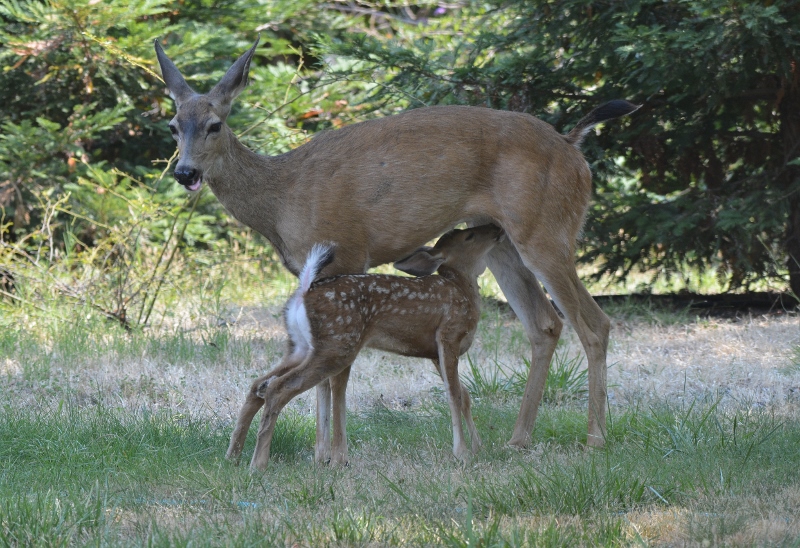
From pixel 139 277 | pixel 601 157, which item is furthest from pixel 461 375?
pixel 139 277

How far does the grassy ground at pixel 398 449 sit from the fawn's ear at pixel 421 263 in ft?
3.03

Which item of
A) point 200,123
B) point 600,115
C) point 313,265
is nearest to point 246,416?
point 313,265

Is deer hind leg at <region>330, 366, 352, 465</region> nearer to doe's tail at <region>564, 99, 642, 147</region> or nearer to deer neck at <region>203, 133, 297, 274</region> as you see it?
deer neck at <region>203, 133, 297, 274</region>

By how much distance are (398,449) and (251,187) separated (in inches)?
67.8

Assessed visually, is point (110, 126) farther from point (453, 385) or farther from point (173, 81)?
point (453, 385)

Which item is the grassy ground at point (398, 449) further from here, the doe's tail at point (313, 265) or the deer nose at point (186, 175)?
the deer nose at point (186, 175)

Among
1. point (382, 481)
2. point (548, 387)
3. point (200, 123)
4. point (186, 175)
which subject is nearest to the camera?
point (382, 481)

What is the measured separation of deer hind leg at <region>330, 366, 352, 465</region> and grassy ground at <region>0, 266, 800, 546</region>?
13 cm

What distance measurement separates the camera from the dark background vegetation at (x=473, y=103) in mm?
8562

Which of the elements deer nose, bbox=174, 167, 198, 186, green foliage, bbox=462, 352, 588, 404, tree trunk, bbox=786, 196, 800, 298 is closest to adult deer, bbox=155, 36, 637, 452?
deer nose, bbox=174, 167, 198, 186

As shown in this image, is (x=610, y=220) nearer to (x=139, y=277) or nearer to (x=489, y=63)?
(x=489, y=63)

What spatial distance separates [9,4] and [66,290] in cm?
327

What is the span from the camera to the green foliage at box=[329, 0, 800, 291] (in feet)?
27.8

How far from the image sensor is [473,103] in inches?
355
